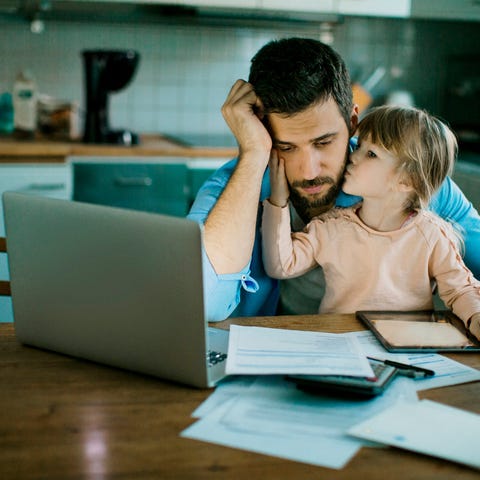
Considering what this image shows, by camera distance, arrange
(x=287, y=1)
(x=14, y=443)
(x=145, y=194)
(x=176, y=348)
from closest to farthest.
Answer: (x=14, y=443) → (x=176, y=348) → (x=145, y=194) → (x=287, y=1)

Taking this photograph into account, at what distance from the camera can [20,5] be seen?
10.6ft

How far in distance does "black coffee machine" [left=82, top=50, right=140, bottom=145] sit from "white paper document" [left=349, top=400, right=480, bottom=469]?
2371 mm

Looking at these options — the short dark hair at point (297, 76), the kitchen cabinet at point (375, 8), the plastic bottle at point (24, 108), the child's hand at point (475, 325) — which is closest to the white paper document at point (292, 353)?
the child's hand at point (475, 325)

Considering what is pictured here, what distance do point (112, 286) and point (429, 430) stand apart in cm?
49

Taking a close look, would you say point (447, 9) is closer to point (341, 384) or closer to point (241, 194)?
point (241, 194)

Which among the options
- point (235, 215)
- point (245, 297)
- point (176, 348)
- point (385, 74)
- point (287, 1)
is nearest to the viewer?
point (176, 348)

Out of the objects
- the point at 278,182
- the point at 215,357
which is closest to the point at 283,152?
the point at 278,182

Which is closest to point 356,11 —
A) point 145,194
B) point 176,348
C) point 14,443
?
point 145,194

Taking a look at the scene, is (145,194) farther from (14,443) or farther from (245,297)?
(14,443)

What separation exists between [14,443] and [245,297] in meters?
0.95

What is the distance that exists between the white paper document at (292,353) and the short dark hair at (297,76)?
1.97ft

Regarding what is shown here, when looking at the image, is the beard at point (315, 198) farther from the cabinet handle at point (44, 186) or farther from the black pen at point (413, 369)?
the cabinet handle at point (44, 186)

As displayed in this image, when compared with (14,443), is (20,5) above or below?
above

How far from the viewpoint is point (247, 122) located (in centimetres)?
170
